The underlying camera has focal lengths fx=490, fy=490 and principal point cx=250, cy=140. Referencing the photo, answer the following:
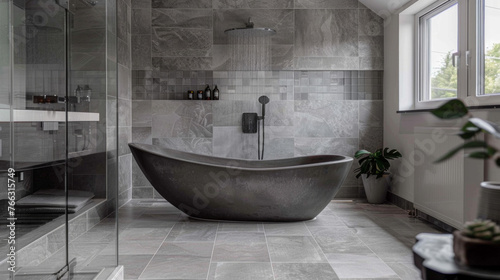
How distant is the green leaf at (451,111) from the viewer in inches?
38.0

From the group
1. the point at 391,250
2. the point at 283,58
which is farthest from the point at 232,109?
the point at 391,250

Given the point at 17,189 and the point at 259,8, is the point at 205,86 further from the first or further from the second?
the point at 17,189

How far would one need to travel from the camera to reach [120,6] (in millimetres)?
5391

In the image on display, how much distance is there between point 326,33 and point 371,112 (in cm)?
110

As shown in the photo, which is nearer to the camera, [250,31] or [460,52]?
[460,52]

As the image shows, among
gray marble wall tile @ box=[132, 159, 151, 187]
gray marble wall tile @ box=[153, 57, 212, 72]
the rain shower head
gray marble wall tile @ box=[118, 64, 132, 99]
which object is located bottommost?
gray marble wall tile @ box=[132, 159, 151, 187]

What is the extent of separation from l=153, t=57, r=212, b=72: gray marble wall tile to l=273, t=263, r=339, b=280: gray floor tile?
3248 mm

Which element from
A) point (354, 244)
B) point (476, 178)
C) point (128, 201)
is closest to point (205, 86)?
point (128, 201)

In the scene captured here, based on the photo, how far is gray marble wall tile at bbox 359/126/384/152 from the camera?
596 centimetres

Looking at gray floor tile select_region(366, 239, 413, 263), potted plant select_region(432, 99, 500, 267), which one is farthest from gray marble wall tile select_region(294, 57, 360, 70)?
potted plant select_region(432, 99, 500, 267)

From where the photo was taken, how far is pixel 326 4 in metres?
5.90

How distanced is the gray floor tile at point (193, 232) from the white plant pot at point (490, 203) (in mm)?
2820

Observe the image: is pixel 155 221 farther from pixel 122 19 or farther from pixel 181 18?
pixel 181 18

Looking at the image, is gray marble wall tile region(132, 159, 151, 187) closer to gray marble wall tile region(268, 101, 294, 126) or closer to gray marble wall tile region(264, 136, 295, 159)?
gray marble wall tile region(264, 136, 295, 159)
